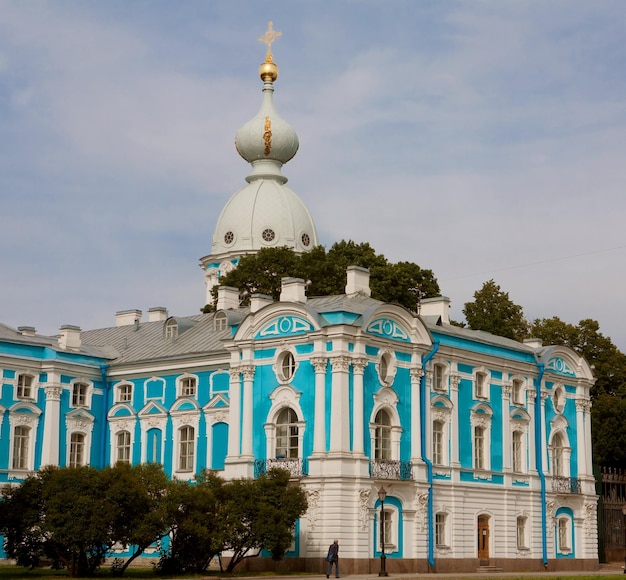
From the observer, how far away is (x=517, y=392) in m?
46.9

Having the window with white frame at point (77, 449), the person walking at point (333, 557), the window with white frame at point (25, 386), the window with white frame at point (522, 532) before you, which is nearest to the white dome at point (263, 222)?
the window with white frame at point (77, 449)

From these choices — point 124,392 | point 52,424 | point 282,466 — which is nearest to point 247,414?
point 282,466

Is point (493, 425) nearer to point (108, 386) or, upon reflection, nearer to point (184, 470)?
point (184, 470)

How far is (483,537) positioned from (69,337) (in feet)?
57.9

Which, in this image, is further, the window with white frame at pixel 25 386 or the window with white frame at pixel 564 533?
the window with white frame at pixel 564 533

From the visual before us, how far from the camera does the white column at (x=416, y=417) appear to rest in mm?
41062

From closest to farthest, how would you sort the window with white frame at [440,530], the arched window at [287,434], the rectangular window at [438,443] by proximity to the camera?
the arched window at [287,434] → the window with white frame at [440,530] → the rectangular window at [438,443]

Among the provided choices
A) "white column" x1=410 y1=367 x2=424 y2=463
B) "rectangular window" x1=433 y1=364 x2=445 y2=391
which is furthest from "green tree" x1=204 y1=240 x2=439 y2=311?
"white column" x1=410 y1=367 x2=424 y2=463

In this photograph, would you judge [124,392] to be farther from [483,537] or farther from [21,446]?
[483,537]

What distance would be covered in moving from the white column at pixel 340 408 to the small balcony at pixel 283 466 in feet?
4.40

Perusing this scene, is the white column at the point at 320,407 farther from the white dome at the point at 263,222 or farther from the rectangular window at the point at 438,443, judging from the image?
the white dome at the point at 263,222

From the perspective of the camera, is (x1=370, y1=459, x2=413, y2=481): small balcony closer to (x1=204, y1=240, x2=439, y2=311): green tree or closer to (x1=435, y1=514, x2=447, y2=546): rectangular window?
(x1=435, y1=514, x2=447, y2=546): rectangular window

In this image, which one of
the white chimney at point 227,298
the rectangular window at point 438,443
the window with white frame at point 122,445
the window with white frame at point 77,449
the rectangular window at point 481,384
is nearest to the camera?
the rectangular window at point 438,443

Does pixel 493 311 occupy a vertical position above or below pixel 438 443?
above
